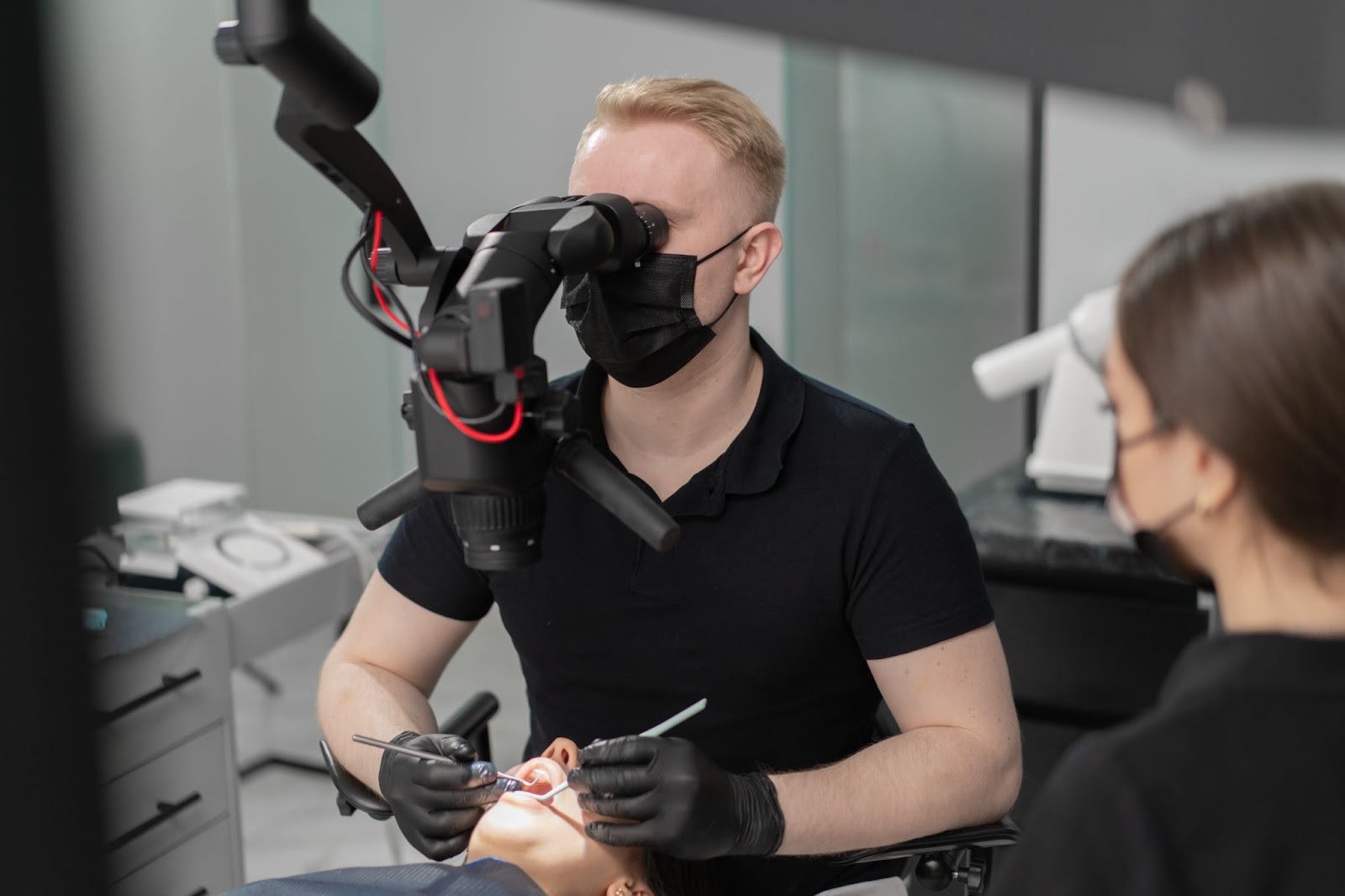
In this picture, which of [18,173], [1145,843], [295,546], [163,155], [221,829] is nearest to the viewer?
[18,173]

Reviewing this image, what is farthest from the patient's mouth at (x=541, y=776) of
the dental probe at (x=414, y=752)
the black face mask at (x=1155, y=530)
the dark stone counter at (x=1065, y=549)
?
the dark stone counter at (x=1065, y=549)

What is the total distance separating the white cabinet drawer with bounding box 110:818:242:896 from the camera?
2.11 m

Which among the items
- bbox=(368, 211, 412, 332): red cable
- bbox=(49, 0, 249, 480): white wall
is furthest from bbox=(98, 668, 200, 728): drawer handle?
bbox=(368, 211, 412, 332): red cable

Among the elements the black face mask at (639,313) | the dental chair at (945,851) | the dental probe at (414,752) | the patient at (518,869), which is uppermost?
the black face mask at (639,313)

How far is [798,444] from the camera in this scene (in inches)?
57.4

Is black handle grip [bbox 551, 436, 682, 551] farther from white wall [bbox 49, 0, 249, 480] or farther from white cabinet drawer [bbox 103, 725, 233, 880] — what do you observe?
white wall [bbox 49, 0, 249, 480]

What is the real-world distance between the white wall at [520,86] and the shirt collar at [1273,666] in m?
1.73

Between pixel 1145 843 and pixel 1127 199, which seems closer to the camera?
pixel 1145 843

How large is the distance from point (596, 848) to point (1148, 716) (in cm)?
66

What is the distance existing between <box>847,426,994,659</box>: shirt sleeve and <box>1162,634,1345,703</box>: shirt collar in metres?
0.60

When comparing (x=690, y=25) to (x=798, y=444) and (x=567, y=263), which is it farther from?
(x=567, y=263)

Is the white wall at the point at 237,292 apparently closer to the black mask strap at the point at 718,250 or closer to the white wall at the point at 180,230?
the white wall at the point at 180,230

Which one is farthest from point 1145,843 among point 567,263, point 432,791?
point 432,791

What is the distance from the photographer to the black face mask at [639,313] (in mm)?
1303
